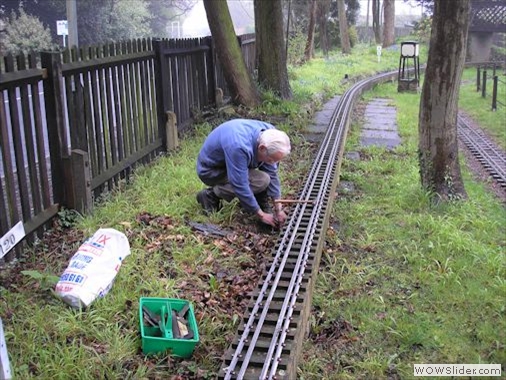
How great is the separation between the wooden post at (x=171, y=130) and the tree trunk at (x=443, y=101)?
11.3 feet

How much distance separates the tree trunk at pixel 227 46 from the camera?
Answer: 35.2ft

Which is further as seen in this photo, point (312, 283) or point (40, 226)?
point (40, 226)

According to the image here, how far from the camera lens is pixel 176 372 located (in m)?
3.41

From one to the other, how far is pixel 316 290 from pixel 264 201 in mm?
1459

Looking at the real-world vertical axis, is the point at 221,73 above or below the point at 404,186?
above

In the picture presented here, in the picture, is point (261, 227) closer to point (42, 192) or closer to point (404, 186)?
point (42, 192)

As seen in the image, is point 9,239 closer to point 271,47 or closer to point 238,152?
point 238,152

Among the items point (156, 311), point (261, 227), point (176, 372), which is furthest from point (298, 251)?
point (176, 372)

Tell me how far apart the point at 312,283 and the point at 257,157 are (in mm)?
1370

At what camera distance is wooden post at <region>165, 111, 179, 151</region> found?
8.32 meters

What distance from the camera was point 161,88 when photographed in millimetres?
8172

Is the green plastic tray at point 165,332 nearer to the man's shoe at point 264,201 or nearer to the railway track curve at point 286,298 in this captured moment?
the railway track curve at point 286,298

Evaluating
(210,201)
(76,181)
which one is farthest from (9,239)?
(210,201)

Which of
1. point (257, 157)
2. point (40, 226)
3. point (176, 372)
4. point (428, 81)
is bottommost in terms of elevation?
point (176, 372)
